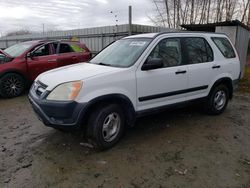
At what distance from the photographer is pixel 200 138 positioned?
4.02 meters

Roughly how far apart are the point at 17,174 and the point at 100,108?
55.0 inches

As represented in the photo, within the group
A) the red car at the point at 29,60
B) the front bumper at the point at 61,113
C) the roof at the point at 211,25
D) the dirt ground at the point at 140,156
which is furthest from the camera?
the roof at the point at 211,25

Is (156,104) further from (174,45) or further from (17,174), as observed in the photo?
(17,174)

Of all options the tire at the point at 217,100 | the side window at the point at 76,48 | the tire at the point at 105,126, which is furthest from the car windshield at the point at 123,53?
the side window at the point at 76,48

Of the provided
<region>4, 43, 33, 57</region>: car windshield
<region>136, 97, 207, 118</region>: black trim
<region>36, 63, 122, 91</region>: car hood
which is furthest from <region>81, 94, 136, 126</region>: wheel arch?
<region>4, 43, 33, 57</region>: car windshield

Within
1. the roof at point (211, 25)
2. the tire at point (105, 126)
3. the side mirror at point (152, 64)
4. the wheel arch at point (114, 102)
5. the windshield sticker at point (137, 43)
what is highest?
the roof at point (211, 25)

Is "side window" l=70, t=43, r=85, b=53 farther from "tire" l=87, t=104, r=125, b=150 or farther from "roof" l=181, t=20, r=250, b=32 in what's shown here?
"tire" l=87, t=104, r=125, b=150

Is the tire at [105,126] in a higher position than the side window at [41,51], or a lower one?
lower

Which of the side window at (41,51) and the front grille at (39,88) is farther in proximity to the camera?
the side window at (41,51)

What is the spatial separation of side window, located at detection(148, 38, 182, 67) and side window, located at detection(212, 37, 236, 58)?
119 centimetres

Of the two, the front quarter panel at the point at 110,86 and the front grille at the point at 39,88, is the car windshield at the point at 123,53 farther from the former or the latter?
the front grille at the point at 39,88

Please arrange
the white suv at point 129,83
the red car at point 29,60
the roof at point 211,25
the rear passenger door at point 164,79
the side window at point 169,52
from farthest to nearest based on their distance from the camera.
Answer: the roof at point 211,25 < the red car at point 29,60 < the side window at point 169,52 < the rear passenger door at point 164,79 < the white suv at point 129,83

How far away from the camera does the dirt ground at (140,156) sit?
2.85 metres

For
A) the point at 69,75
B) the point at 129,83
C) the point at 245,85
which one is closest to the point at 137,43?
the point at 129,83
